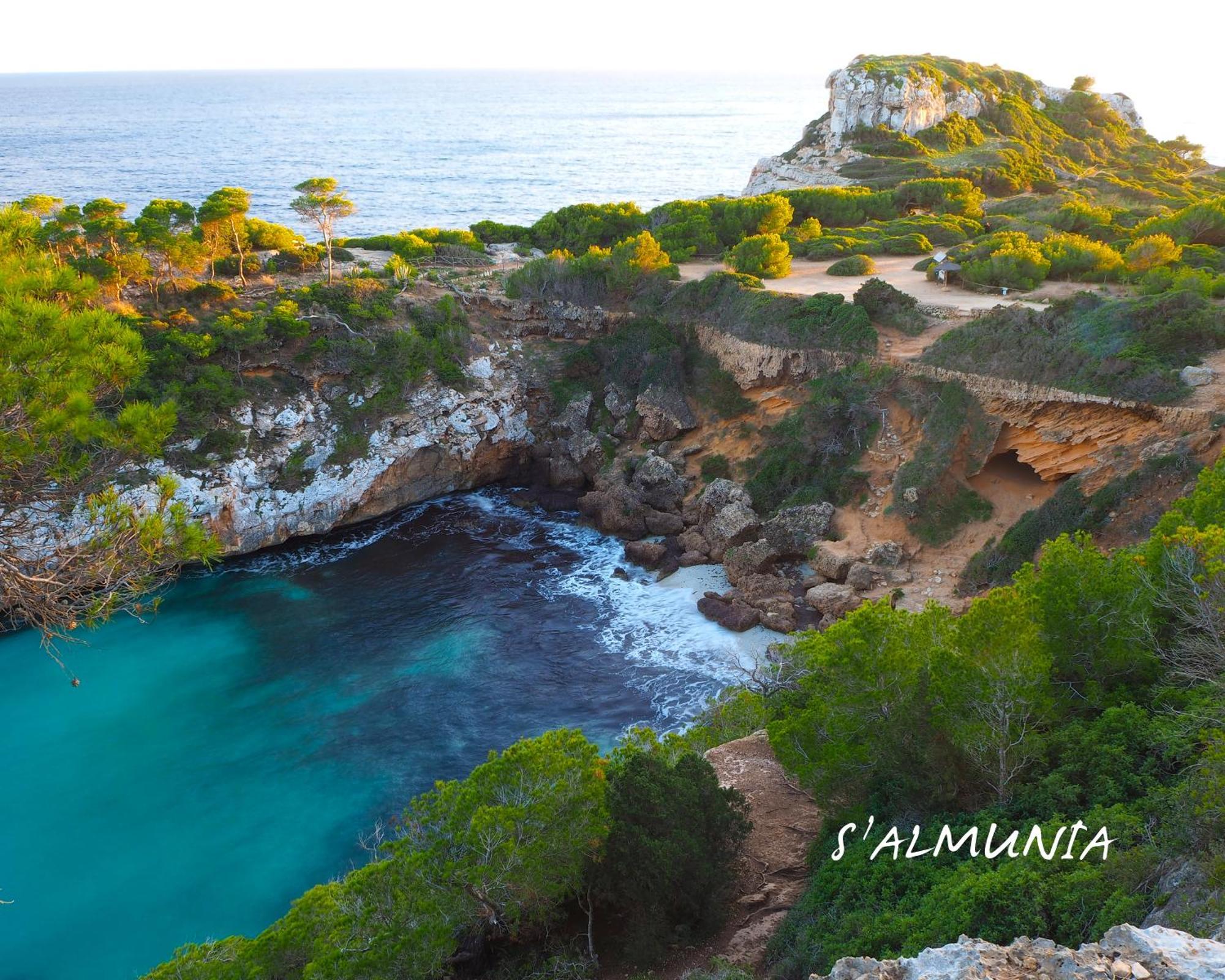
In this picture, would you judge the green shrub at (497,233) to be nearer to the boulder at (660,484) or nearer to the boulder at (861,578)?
the boulder at (660,484)

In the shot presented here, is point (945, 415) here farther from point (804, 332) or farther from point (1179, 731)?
point (1179, 731)

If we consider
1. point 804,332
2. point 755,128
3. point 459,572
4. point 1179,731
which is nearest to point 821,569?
point 804,332

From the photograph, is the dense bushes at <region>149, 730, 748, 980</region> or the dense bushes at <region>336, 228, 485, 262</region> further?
the dense bushes at <region>336, 228, 485, 262</region>

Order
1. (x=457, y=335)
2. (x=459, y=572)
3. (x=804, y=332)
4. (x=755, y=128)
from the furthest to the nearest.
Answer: (x=755, y=128) → (x=457, y=335) → (x=804, y=332) → (x=459, y=572)

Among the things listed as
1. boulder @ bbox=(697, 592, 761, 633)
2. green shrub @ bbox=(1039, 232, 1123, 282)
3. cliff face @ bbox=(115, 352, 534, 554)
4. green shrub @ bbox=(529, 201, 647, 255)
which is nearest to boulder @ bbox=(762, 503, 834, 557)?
boulder @ bbox=(697, 592, 761, 633)

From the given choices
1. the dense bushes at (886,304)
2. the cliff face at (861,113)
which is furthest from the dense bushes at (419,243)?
the cliff face at (861,113)

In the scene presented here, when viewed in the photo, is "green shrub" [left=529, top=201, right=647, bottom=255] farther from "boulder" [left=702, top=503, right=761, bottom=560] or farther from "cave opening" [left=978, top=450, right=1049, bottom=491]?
"cave opening" [left=978, top=450, right=1049, bottom=491]
